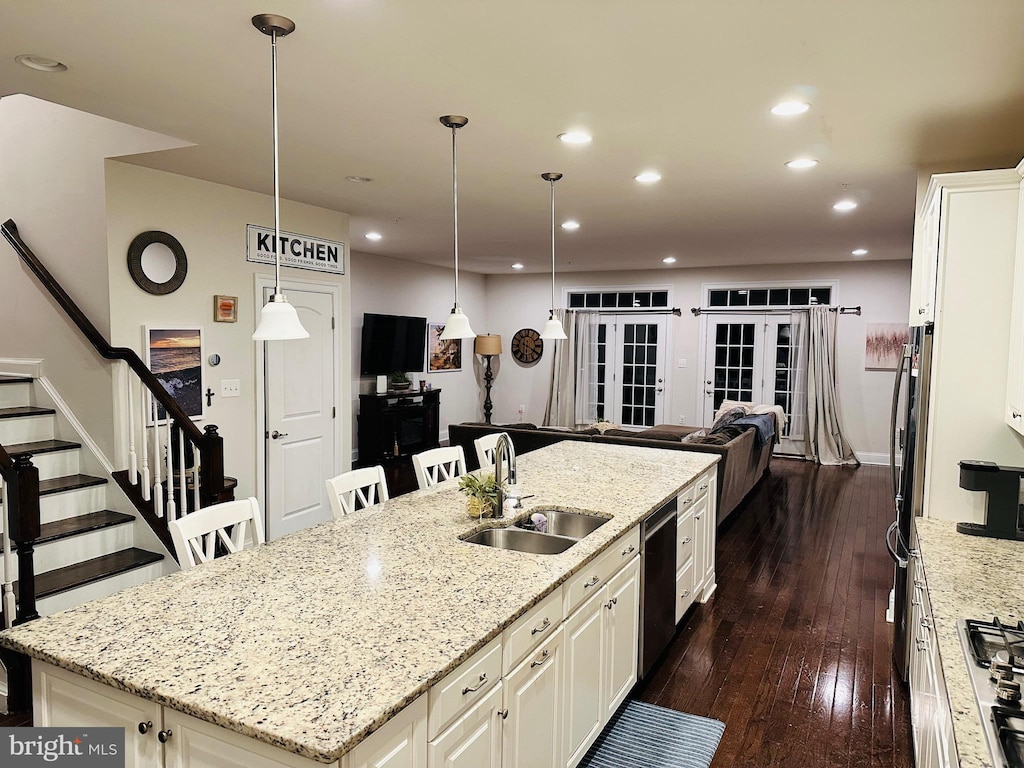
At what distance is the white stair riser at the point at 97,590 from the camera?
3.22 metres

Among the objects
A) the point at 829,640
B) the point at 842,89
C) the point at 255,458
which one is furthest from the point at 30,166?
the point at 829,640

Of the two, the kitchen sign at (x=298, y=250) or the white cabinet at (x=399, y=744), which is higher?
the kitchen sign at (x=298, y=250)

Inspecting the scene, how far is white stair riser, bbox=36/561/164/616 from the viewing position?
322cm

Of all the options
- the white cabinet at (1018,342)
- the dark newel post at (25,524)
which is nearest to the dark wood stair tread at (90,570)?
the dark newel post at (25,524)

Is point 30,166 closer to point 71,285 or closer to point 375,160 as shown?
point 71,285

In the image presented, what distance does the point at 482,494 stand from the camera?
2.76 metres

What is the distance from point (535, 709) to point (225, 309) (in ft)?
11.5

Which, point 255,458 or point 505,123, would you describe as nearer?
point 505,123

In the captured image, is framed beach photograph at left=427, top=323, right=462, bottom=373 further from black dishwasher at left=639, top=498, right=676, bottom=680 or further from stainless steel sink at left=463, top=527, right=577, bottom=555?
stainless steel sink at left=463, top=527, right=577, bottom=555

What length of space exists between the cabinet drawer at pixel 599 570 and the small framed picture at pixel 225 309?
3140 mm

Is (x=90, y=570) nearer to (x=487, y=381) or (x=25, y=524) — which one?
(x=25, y=524)

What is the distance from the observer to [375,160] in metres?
3.76

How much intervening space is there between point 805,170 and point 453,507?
2.79 meters

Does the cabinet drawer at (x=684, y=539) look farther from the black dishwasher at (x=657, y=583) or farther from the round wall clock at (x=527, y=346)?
the round wall clock at (x=527, y=346)
